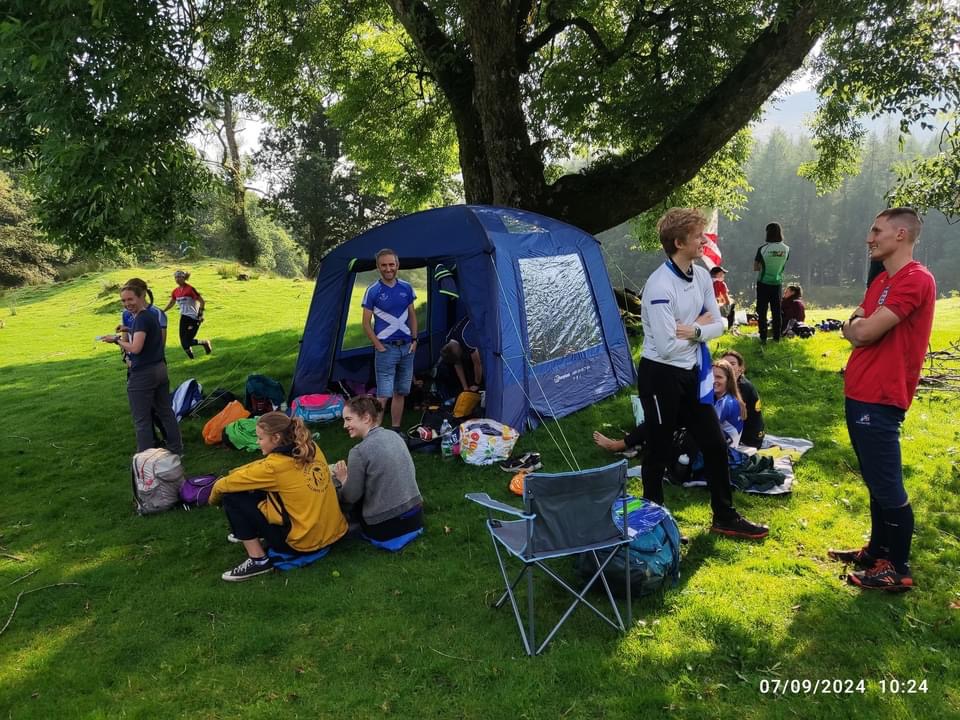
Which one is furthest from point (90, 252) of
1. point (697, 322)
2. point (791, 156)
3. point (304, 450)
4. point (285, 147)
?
point (791, 156)

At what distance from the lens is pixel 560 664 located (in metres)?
2.73

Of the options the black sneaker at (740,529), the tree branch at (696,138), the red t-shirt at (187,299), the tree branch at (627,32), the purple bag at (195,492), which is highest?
the tree branch at (627,32)

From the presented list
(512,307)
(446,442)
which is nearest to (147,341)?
(446,442)

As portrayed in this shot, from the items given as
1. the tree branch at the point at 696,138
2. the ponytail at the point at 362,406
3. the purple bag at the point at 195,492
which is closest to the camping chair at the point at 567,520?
the ponytail at the point at 362,406

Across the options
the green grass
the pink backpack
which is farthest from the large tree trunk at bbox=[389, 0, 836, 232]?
the green grass

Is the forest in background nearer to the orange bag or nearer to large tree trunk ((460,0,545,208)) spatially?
large tree trunk ((460,0,545,208))

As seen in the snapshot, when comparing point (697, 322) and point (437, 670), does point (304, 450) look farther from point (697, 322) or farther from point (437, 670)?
point (697, 322)

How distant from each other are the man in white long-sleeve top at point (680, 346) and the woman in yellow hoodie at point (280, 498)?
2.02 m

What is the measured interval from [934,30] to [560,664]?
305 inches

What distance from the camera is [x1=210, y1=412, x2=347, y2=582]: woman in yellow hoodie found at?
11.4 feet

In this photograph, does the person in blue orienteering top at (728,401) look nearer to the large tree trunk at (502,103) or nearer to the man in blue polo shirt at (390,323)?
the man in blue polo shirt at (390,323)

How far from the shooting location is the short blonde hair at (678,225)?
3.20m

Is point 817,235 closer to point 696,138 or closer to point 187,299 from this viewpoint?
point 696,138

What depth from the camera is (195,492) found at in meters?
4.89
